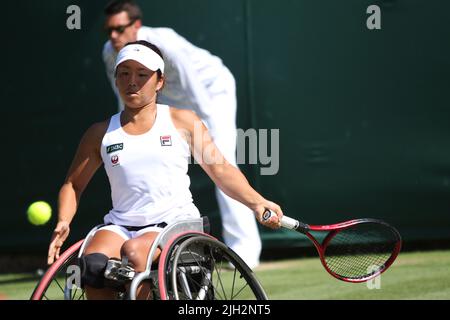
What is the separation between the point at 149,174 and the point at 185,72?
3001 millimetres

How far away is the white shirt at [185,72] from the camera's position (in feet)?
22.1

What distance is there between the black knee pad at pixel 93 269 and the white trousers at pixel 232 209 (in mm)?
3385

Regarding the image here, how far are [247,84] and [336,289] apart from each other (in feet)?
6.56

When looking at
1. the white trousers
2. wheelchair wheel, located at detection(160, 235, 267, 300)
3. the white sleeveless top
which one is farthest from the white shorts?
the white trousers

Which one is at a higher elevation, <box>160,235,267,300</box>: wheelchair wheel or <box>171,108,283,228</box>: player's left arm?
<box>171,108,283,228</box>: player's left arm

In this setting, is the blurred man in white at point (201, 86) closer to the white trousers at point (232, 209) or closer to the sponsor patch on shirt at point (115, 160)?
the white trousers at point (232, 209)

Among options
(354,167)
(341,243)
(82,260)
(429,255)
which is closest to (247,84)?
(354,167)

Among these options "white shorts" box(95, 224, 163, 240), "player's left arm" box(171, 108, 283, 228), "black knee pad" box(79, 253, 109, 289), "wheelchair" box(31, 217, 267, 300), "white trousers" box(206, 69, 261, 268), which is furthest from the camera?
"white trousers" box(206, 69, 261, 268)

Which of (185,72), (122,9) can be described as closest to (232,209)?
(185,72)

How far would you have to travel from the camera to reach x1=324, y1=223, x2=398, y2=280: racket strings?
4.04 meters

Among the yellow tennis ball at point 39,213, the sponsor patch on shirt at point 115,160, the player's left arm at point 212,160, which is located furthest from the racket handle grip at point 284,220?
the yellow tennis ball at point 39,213

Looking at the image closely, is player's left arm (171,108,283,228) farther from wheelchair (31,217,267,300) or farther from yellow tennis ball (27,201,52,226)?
yellow tennis ball (27,201,52,226)

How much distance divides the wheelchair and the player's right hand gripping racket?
41 centimetres
